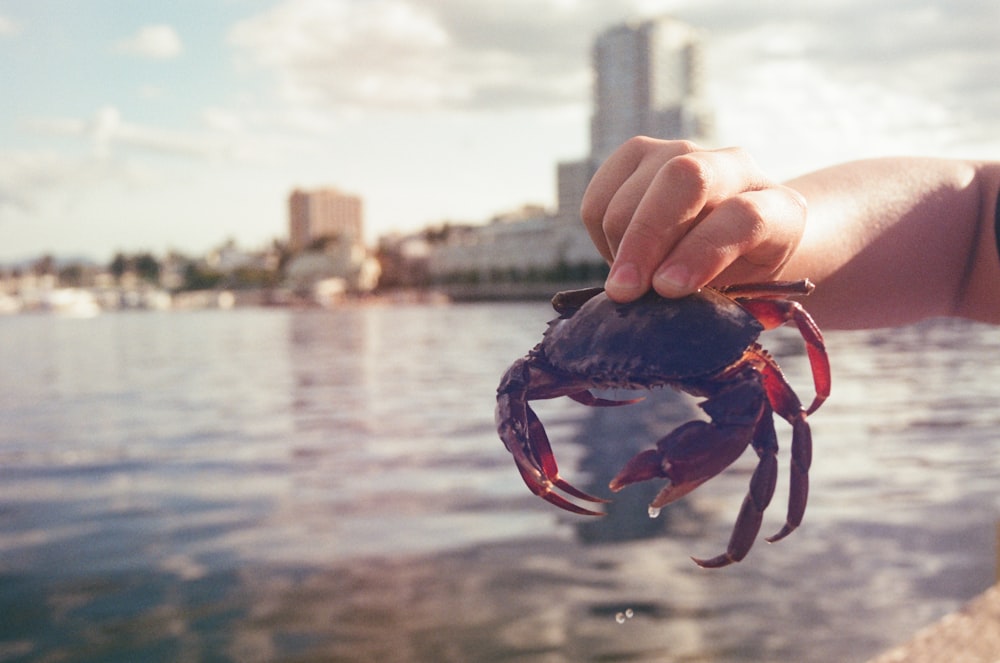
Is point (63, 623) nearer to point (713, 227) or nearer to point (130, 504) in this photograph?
point (130, 504)

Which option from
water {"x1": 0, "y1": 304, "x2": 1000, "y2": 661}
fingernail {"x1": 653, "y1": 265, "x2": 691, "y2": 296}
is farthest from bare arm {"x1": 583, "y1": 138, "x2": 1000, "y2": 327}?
water {"x1": 0, "y1": 304, "x2": 1000, "y2": 661}

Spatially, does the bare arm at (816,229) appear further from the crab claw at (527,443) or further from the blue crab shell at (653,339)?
the crab claw at (527,443)

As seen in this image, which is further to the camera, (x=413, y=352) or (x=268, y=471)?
(x=413, y=352)

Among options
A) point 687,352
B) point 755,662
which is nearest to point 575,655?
point 755,662

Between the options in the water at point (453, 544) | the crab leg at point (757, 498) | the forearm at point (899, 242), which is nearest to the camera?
the crab leg at point (757, 498)

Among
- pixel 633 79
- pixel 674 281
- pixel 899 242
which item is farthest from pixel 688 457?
pixel 633 79

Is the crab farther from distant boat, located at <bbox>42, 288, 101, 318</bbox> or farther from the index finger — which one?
distant boat, located at <bbox>42, 288, 101, 318</bbox>

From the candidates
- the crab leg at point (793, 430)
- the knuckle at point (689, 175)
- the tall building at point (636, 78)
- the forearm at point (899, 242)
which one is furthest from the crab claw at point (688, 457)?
the tall building at point (636, 78)
